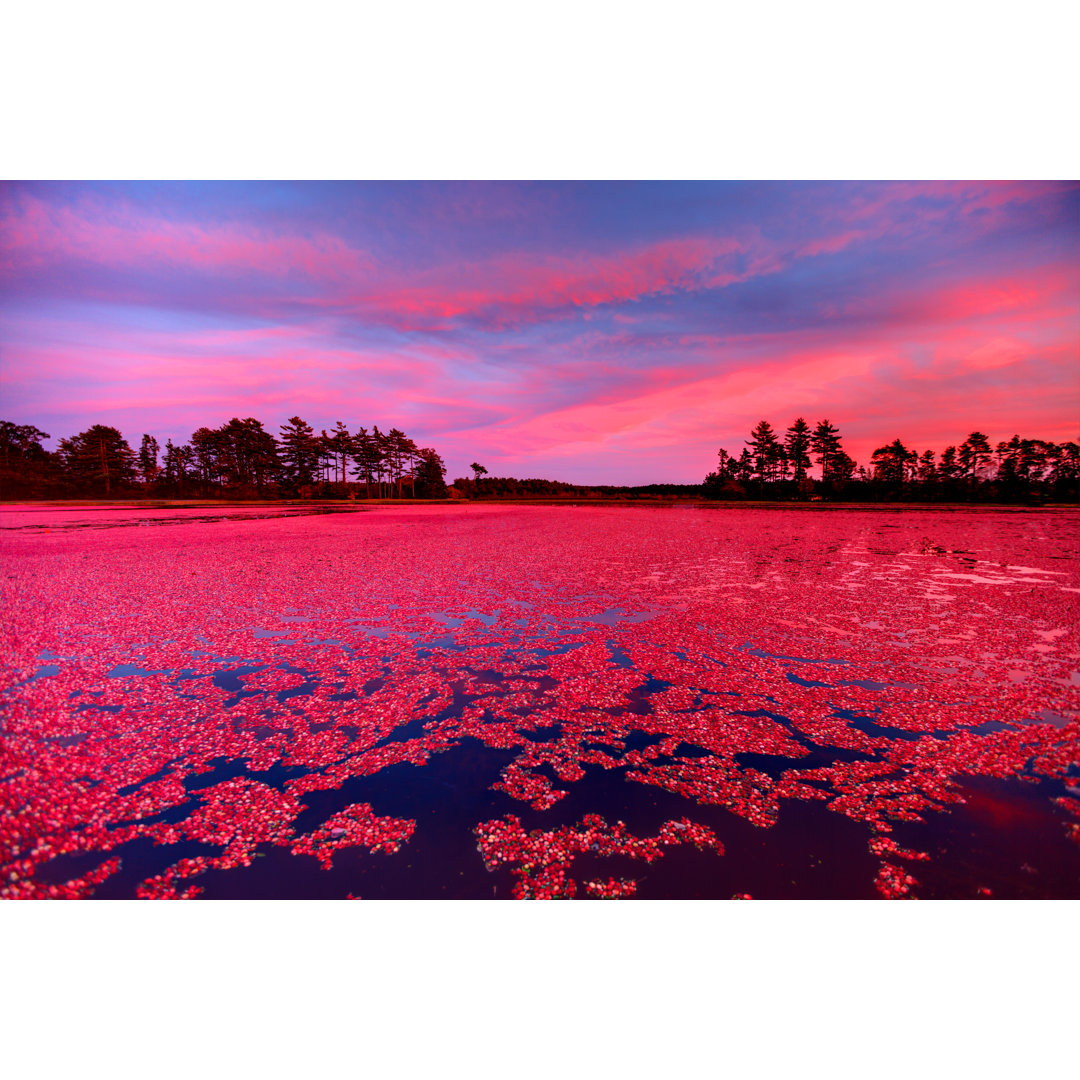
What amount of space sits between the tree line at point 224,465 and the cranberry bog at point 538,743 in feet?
74.3

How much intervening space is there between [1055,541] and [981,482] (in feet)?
71.6

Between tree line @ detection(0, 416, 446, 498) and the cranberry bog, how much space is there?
22.6 m

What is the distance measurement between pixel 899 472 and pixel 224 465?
68.5m

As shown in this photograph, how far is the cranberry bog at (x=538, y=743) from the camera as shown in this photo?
306 cm

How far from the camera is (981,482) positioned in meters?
36.3

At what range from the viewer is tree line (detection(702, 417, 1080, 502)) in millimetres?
31781

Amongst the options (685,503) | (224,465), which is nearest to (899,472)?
(685,503)

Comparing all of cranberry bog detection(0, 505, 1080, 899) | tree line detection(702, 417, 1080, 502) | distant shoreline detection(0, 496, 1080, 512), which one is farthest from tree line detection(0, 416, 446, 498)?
tree line detection(702, 417, 1080, 502)

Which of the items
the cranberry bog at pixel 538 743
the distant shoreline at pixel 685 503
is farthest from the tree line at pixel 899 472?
the cranberry bog at pixel 538 743

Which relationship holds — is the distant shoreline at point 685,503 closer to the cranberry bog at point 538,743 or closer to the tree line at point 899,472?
the tree line at point 899,472

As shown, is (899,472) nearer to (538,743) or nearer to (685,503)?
(685,503)

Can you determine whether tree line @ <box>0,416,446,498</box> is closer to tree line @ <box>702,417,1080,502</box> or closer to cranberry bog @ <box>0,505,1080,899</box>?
cranberry bog @ <box>0,505,1080,899</box>

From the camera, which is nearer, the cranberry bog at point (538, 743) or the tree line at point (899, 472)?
the cranberry bog at point (538, 743)
